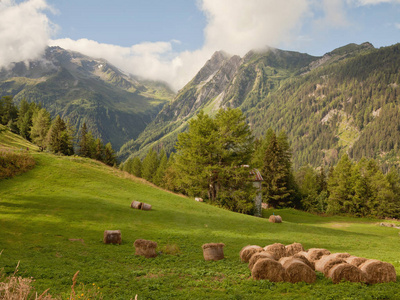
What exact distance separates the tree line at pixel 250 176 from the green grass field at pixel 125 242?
1226cm

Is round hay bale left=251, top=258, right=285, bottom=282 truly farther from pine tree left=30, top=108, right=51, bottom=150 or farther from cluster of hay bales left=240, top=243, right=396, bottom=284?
pine tree left=30, top=108, right=51, bottom=150

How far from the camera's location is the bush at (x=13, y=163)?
33.1 meters

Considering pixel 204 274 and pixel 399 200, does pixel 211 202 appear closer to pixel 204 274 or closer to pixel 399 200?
pixel 204 274

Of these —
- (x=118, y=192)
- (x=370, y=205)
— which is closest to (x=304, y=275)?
(x=118, y=192)

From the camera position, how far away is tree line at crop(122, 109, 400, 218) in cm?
5044

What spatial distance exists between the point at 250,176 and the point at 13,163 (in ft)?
129

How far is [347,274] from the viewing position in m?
12.0

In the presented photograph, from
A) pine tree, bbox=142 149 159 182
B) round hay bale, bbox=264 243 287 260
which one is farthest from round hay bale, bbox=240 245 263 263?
pine tree, bbox=142 149 159 182

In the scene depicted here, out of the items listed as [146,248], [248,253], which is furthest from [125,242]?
[248,253]

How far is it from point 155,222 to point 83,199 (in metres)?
9.23

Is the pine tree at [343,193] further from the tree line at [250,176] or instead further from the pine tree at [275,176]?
the pine tree at [275,176]

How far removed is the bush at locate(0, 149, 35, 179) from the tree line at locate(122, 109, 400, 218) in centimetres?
2533

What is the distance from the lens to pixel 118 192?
37469 millimetres

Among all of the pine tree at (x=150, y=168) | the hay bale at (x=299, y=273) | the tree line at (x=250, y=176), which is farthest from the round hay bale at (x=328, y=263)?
the pine tree at (x=150, y=168)
